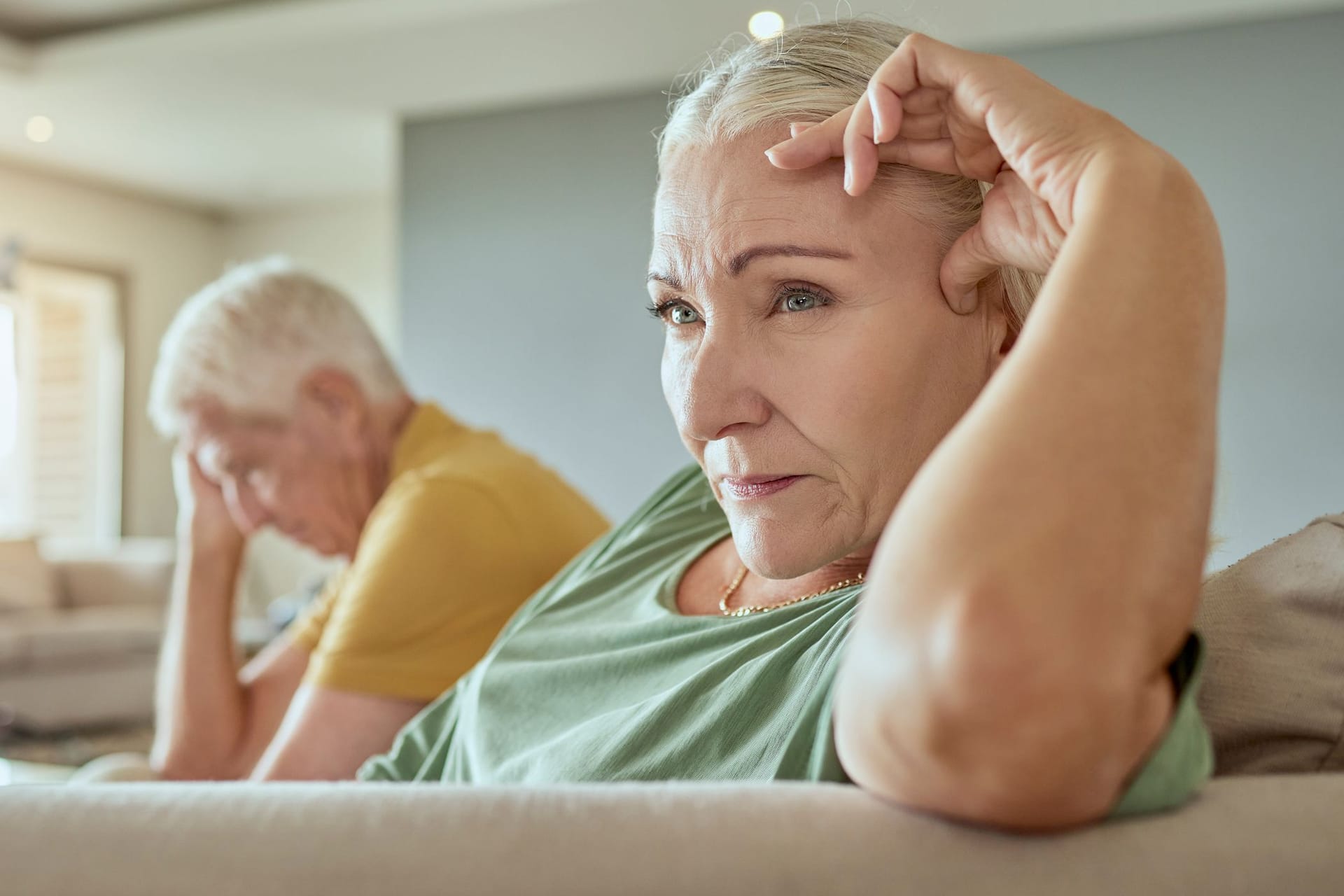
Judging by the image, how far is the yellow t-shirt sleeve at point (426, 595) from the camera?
1.57 meters

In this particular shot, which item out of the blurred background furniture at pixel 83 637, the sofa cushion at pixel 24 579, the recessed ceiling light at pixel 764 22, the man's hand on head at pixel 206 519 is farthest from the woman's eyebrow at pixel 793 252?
the sofa cushion at pixel 24 579

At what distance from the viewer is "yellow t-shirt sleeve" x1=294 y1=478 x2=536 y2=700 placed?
1.57 m

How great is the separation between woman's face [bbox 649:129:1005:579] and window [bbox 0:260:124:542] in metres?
8.39

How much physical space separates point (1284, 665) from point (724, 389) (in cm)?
42

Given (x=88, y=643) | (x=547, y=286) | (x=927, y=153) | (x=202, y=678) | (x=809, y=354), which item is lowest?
(x=88, y=643)

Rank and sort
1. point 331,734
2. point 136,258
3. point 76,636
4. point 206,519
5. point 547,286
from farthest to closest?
point 136,258 → point 547,286 → point 76,636 → point 206,519 → point 331,734

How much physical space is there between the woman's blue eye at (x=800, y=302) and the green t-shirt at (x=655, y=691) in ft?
0.74

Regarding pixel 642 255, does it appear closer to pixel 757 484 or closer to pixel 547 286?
pixel 547 286

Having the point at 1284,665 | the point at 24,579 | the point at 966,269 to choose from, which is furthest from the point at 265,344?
the point at 24,579

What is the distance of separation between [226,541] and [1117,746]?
2.14 m

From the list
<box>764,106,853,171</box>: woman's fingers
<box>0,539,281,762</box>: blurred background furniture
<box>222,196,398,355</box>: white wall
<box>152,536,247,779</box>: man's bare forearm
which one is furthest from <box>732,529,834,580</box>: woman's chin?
<box>222,196,398,355</box>: white wall

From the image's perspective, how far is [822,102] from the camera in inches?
38.9

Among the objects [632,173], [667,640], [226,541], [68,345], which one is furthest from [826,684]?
[68,345]

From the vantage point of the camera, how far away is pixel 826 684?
0.83m
